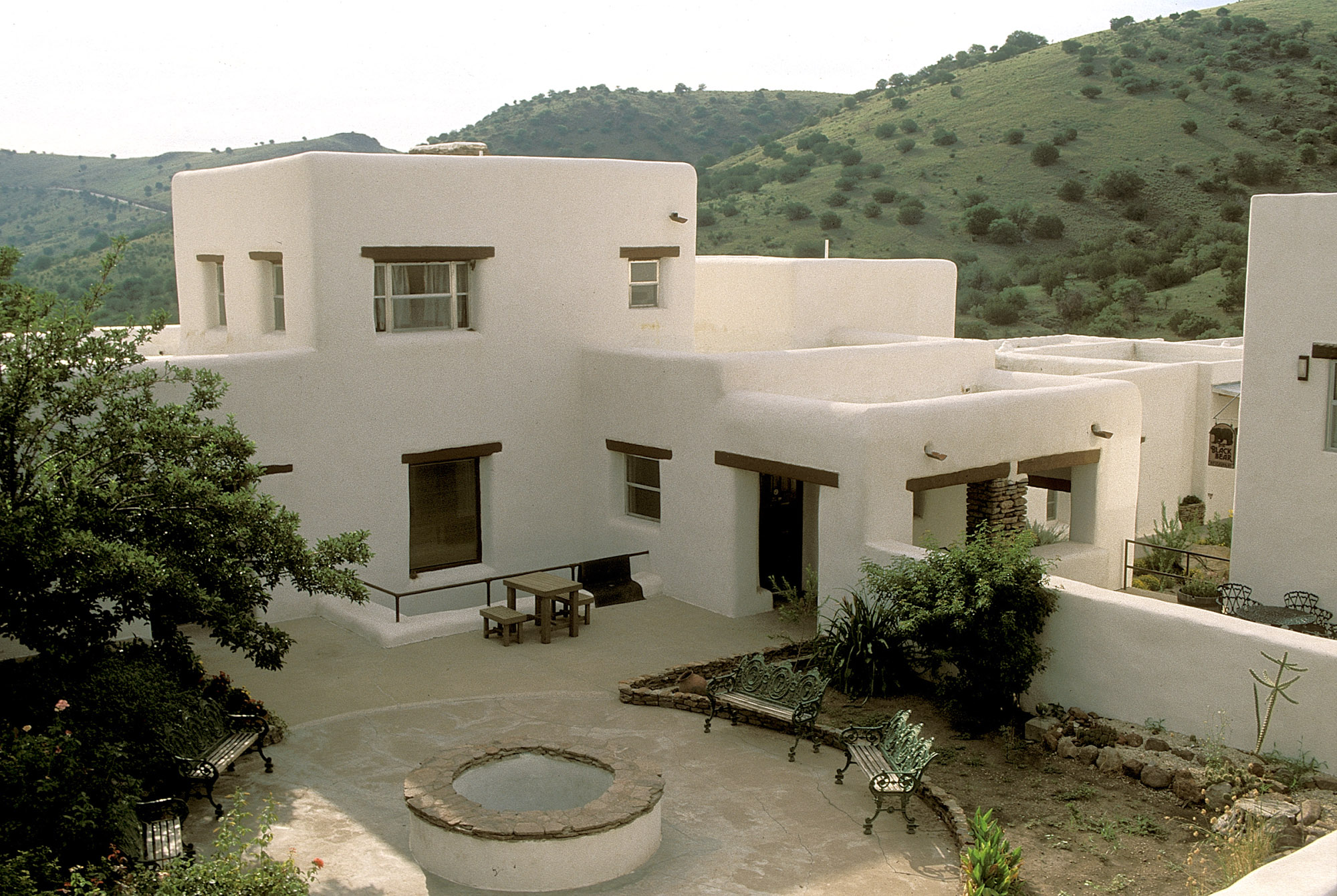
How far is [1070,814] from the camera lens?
402 inches

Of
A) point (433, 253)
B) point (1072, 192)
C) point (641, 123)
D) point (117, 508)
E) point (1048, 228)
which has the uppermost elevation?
point (641, 123)

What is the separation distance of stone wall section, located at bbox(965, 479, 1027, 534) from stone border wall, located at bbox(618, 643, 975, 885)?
3.86 m

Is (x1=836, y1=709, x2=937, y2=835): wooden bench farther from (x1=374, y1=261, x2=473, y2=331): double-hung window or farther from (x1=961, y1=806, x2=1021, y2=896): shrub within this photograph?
(x1=374, y1=261, x2=473, y2=331): double-hung window

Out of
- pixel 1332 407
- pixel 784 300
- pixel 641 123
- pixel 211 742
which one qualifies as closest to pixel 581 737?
pixel 211 742

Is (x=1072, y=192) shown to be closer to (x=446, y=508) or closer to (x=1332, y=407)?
(x=1332, y=407)

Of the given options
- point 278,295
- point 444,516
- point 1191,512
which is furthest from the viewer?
point 1191,512

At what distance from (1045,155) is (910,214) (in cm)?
770

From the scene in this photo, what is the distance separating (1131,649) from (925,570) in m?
2.06

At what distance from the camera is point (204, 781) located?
10117 millimetres

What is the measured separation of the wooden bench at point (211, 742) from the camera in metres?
10.0

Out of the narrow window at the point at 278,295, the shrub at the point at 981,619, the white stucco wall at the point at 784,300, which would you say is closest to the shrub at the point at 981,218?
the white stucco wall at the point at 784,300

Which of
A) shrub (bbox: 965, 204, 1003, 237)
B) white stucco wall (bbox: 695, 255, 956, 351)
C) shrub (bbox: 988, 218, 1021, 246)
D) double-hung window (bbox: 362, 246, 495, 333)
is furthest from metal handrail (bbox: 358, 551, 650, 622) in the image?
shrub (bbox: 965, 204, 1003, 237)

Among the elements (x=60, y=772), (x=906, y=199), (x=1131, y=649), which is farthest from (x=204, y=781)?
(x=906, y=199)

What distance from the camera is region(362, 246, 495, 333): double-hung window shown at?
16797 mm
